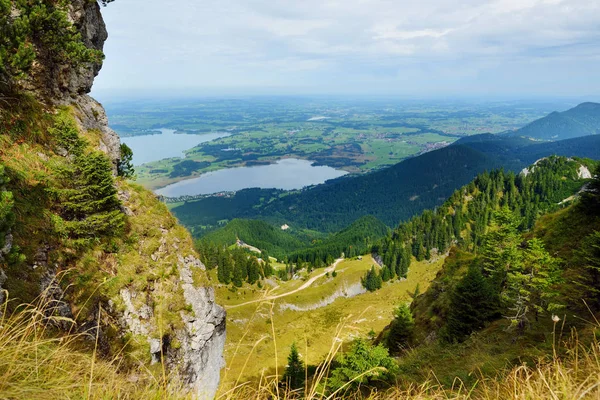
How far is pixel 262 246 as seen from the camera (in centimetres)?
17662

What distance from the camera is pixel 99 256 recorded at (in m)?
18.2

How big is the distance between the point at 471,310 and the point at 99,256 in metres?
27.7

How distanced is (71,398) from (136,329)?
17.6 metres

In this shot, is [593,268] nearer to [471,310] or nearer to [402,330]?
[471,310]

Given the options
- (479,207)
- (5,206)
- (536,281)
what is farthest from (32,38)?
(479,207)

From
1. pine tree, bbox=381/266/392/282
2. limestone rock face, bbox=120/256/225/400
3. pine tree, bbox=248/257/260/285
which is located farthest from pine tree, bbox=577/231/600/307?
pine tree, bbox=381/266/392/282

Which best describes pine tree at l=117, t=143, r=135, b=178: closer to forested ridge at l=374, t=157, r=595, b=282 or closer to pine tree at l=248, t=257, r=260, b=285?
pine tree at l=248, t=257, r=260, b=285

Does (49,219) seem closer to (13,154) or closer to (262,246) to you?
(13,154)

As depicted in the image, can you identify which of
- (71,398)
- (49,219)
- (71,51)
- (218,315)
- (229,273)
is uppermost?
(71,51)

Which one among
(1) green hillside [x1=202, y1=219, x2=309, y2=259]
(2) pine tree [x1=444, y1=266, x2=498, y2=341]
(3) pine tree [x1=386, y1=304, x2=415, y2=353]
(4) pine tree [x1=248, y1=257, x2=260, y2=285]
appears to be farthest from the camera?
(1) green hillside [x1=202, y1=219, x2=309, y2=259]

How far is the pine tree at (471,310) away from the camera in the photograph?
2614cm

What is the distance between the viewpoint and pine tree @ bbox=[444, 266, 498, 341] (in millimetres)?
26141

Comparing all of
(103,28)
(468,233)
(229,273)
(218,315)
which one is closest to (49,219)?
(218,315)

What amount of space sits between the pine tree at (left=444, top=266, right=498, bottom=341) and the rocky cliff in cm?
1974
